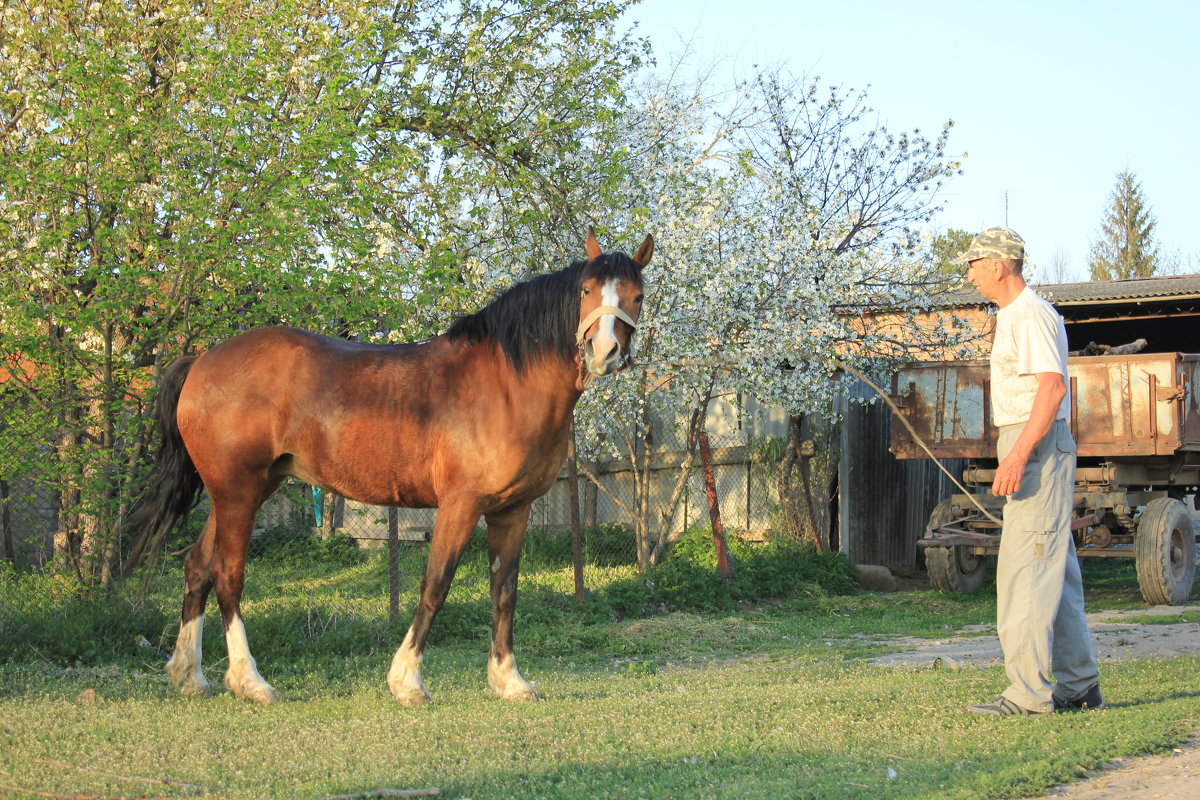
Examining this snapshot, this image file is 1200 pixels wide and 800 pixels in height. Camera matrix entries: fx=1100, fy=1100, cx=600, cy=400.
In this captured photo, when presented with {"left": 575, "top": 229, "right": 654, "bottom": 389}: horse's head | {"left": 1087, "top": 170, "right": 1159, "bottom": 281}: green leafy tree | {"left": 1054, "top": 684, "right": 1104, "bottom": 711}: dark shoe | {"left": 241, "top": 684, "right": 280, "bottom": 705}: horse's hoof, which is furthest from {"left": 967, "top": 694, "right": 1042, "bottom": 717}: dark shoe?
{"left": 1087, "top": 170, "right": 1159, "bottom": 281}: green leafy tree

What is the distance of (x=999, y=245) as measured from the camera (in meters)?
4.90

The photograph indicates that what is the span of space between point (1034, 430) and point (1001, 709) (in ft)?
3.89

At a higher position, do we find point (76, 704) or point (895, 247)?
point (895, 247)

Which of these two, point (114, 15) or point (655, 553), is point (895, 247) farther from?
point (114, 15)

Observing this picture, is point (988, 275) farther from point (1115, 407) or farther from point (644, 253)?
point (1115, 407)

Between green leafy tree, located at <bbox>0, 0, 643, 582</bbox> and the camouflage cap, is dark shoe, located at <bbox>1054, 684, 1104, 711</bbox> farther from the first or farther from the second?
green leafy tree, located at <bbox>0, 0, 643, 582</bbox>

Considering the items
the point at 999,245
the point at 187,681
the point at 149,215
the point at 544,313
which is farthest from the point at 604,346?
the point at 149,215

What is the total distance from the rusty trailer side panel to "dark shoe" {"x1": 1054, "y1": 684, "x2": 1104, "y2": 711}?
6690mm

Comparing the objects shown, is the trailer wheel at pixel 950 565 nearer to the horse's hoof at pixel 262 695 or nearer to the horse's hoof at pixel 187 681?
the horse's hoof at pixel 262 695

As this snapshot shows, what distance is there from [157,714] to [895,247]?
1088 cm

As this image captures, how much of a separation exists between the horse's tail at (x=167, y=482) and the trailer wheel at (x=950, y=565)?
8.10 metres

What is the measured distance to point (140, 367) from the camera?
7.48 m

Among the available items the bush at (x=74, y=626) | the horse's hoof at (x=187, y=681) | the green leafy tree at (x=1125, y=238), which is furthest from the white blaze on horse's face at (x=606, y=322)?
the green leafy tree at (x=1125, y=238)

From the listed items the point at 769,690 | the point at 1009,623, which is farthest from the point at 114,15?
the point at 1009,623
